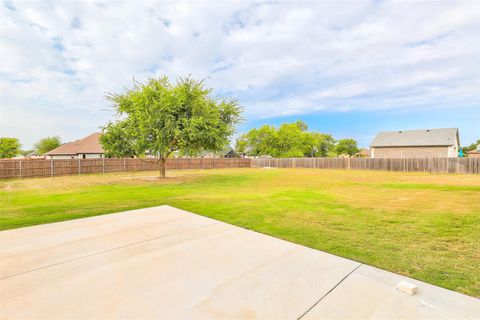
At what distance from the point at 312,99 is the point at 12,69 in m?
31.5

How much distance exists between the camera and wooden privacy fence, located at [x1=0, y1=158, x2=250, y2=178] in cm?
1698

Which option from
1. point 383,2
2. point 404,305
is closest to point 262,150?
point 383,2

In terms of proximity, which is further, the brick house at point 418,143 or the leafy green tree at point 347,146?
the leafy green tree at point 347,146

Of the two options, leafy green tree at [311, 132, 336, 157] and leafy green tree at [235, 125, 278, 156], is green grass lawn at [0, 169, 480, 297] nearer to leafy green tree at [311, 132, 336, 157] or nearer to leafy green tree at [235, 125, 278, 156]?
leafy green tree at [235, 125, 278, 156]

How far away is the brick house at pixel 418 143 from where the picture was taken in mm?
31250

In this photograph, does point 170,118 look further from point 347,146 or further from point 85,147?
point 347,146

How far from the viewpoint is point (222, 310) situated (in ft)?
5.99

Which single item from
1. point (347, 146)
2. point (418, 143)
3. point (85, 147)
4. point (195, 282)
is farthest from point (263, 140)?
point (195, 282)

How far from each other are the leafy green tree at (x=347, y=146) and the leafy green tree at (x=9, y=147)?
260 feet

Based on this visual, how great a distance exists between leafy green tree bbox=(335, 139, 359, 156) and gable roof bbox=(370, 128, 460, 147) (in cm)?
3433

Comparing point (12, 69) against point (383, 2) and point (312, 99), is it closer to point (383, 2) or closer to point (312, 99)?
point (383, 2)

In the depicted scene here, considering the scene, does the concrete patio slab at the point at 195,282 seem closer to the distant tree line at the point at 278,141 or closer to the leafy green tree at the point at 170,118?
the leafy green tree at the point at 170,118

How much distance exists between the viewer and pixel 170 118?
45.9ft

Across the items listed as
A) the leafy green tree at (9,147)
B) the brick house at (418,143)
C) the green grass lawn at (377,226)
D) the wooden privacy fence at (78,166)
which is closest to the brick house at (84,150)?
the wooden privacy fence at (78,166)
